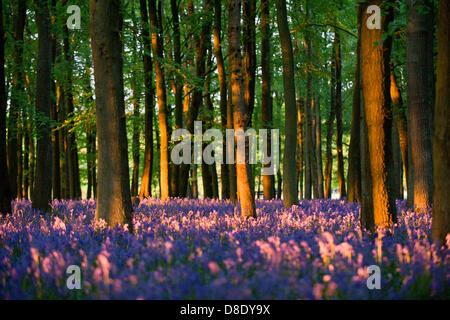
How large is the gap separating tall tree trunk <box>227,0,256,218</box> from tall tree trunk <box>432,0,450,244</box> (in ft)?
13.1

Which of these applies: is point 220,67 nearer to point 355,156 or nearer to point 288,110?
point 288,110

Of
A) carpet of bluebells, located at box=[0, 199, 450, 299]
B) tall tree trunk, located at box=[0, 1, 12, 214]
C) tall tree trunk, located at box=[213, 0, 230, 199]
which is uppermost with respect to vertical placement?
tall tree trunk, located at box=[213, 0, 230, 199]

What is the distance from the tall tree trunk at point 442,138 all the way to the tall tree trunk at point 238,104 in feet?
13.1

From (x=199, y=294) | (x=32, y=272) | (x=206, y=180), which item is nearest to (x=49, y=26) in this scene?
(x=32, y=272)

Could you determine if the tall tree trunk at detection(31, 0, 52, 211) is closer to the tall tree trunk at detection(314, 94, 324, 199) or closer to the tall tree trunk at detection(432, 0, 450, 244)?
the tall tree trunk at detection(432, 0, 450, 244)

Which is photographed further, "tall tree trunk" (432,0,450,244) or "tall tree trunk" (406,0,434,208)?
"tall tree trunk" (406,0,434,208)

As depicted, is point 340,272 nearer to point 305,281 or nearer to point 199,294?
point 305,281

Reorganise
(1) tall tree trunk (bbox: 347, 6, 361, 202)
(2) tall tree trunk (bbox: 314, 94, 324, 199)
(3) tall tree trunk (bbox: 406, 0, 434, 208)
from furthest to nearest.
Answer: (2) tall tree trunk (bbox: 314, 94, 324, 199) → (1) tall tree trunk (bbox: 347, 6, 361, 202) → (3) tall tree trunk (bbox: 406, 0, 434, 208)

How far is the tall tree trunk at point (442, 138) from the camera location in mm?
4504

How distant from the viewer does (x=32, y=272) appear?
3730 millimetres

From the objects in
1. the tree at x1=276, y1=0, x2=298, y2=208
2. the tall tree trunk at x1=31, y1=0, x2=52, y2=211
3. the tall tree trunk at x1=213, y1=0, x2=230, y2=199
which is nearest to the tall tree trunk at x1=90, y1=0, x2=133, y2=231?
the tall tree trunk at x1=31, y1=0, x2=52, y2=211

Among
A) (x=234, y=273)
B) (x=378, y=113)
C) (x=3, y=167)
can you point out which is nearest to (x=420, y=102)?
(x=378, y=113)

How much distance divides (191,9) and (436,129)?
672 inches

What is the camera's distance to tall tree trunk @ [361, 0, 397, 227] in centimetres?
573
